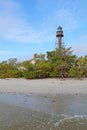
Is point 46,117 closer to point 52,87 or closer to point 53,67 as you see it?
point 52,87

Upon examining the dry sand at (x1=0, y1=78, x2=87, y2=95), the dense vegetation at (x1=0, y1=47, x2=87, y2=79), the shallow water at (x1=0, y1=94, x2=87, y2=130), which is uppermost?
the dense vegetation at (x1=0, y1=47, x2=87, y2=79)

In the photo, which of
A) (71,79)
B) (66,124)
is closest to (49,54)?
(71,79)

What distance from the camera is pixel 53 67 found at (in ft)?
68.3

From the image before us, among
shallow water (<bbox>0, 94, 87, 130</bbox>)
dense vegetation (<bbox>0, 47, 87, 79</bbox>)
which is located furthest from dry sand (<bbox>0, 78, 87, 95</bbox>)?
shallow water (<bbox>0, 94, 87, 130</bbox>)

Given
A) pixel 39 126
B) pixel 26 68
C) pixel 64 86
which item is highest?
pixel 26 68

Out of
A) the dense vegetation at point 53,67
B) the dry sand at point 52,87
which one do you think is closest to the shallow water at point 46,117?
the dry sand at point 52,87

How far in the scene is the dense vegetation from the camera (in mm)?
20125

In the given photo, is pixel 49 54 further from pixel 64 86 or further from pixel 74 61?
pixel 64 86

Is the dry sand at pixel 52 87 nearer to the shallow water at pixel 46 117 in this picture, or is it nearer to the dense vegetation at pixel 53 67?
the dense vegetation at pixel 53 67

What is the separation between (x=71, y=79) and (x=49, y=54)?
3970mm

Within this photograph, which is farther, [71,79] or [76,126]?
[71,79]

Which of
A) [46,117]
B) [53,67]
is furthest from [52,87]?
[46,117]

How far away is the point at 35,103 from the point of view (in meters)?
11.1

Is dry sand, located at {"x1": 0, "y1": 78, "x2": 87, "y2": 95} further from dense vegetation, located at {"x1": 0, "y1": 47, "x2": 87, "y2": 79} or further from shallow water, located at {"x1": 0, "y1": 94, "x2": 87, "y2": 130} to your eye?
shallow water, located at {"x1": 0, "y1": 94, "x2": 87, "y2": 130}
